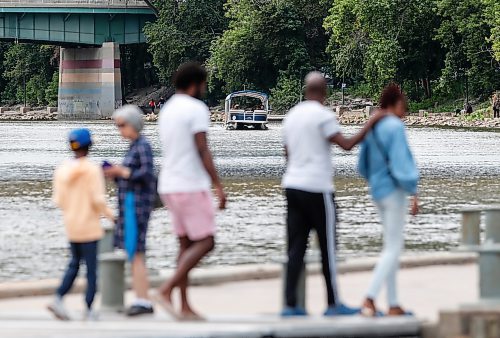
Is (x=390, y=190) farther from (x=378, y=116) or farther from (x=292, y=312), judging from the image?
(x=292, y=312)

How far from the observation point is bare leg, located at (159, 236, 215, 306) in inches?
436

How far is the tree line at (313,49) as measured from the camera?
90.2m

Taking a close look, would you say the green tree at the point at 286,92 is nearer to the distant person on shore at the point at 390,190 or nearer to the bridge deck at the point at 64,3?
the bridge deck at the point at 64,3

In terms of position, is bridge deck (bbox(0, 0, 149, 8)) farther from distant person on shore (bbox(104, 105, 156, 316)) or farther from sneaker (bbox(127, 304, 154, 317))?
sneaker (bbox(127, 304, 154, 317))

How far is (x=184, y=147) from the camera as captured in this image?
10969 millimetres

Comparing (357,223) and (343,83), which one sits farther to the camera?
(343,83)

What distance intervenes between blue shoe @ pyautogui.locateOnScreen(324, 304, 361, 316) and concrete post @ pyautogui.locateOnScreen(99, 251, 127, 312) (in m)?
1.69

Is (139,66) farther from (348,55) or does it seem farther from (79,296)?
(79,296)

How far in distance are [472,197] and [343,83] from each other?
2881 inches

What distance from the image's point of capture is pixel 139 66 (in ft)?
427

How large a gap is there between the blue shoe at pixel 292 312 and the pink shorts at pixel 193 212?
0.85m

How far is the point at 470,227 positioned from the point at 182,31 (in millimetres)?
100631

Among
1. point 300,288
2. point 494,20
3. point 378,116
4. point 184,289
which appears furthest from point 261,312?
point 494,20

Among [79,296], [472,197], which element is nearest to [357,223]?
[472,197]
